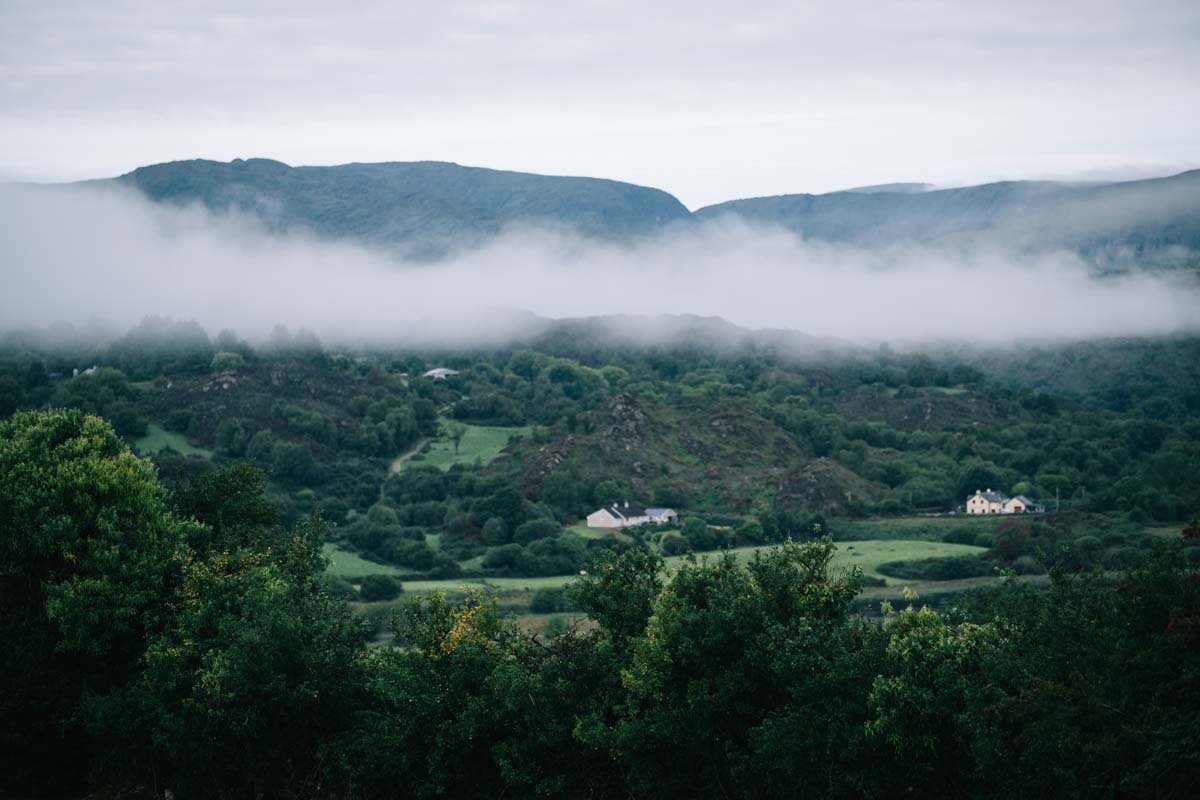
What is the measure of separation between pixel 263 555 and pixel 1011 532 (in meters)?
64.7

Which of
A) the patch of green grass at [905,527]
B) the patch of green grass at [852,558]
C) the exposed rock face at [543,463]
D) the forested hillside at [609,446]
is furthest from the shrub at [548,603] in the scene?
the exposed rock face at [543,463]

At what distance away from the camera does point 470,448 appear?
413 ft

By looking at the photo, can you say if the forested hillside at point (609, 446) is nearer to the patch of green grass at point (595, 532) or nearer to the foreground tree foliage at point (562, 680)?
the patch of green grass at point (595, 532)

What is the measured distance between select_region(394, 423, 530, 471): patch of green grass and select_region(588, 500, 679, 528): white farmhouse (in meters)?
22.7

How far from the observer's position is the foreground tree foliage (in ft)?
59.2

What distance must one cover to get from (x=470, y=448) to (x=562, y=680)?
103m

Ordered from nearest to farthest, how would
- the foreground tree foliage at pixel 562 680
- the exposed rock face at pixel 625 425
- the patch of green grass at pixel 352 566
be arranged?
the foreground tree foliage at pixel 562 680
the patch of green grass at pixel 352 566
the exposed rock face at pixel 625 425

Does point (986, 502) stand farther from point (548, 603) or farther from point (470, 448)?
point (470, 448)

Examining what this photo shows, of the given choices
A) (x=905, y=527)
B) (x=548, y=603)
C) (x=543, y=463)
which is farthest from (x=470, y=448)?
(x=548, y=603)

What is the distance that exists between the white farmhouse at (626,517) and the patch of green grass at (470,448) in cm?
2266

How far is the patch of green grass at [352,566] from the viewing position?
77688mm

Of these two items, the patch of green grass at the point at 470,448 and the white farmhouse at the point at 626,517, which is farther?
the patch of green grass at the point at 470,448

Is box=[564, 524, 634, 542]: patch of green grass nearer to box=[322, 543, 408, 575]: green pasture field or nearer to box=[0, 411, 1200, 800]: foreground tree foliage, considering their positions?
box=[322, 543, 408, 575]: green pasture field

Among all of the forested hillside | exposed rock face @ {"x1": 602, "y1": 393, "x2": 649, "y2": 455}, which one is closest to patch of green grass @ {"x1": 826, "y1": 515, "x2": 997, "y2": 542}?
the forested hillside
